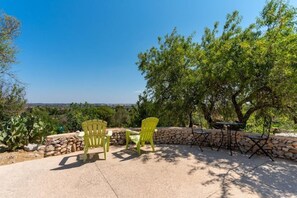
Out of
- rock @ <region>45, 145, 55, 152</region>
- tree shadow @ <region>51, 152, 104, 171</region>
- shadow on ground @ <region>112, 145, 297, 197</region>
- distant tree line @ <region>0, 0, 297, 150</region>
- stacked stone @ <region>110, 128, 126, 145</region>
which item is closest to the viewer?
shadow on ground @ <region>112, 145, 297, 197</region>

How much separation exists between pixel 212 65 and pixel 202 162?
3357 millimetres

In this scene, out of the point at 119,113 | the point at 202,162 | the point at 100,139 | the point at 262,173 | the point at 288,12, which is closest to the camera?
the point at 262,173

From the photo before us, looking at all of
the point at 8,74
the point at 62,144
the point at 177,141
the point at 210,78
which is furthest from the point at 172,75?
the point at 8,74

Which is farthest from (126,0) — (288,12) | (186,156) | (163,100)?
(186,156)

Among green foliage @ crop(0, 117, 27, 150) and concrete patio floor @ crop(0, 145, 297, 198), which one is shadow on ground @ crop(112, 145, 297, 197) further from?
green foliage @ crop(0, 117, 27, 150)

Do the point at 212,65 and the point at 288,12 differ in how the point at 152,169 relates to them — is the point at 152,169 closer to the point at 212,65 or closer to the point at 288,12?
the point at 212,65

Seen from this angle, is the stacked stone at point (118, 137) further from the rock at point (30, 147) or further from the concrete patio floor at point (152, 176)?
the rock at point (30, 147)

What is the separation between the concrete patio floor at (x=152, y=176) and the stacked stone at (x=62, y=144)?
0.97ft

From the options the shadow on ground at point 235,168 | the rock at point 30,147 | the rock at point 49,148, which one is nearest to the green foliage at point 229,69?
the shadow on ground at point 235,168

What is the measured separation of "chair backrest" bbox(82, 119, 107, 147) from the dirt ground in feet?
4.83

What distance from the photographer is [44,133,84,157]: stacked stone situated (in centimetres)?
448

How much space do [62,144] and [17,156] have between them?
103 centimetres

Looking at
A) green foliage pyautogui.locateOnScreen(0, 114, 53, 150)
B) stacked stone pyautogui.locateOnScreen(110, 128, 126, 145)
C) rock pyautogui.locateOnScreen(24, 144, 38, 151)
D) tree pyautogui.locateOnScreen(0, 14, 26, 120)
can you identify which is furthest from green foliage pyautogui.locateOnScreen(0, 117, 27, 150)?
tree pyautogui.locateOnScreen(0, 14, 26, 120)

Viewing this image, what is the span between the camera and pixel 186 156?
429 centimetres
